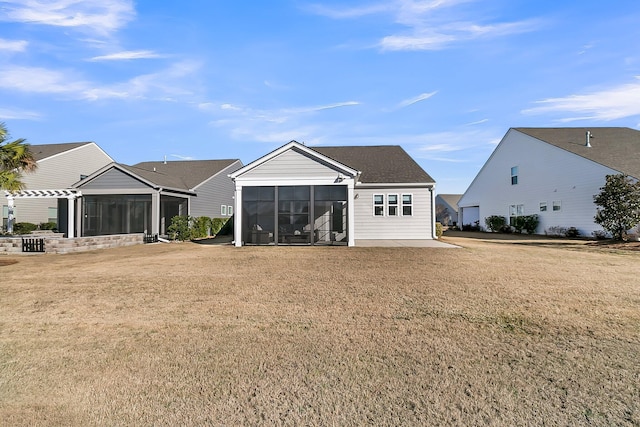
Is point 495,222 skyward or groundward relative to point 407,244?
skyward

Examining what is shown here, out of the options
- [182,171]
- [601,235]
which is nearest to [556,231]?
[601,235]

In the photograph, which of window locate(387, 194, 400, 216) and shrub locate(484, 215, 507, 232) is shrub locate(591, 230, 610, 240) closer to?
shrub locate(484, 215, 507, 232)

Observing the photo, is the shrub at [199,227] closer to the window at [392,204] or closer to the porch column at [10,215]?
the porch column at [10,215]

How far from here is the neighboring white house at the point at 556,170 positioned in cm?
2224

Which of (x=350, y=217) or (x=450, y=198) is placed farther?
(x=450, y=198)

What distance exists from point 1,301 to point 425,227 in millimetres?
17301

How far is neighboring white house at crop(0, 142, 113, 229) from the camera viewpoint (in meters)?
25.2

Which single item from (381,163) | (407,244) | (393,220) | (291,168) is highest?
(381,163)

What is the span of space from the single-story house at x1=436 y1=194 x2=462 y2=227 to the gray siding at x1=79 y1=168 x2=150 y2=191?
38.5m

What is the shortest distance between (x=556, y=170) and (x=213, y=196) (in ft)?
83.3

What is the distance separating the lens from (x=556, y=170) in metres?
24.8

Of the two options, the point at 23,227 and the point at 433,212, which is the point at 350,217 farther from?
the point at 23,227

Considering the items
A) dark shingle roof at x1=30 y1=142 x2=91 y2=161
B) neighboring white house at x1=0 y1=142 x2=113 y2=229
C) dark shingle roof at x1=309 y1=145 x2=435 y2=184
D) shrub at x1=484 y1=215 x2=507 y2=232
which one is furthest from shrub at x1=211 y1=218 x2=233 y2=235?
shrub at x1=484 y1=215 x2=507 y2=232

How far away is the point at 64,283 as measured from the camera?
8406mm
